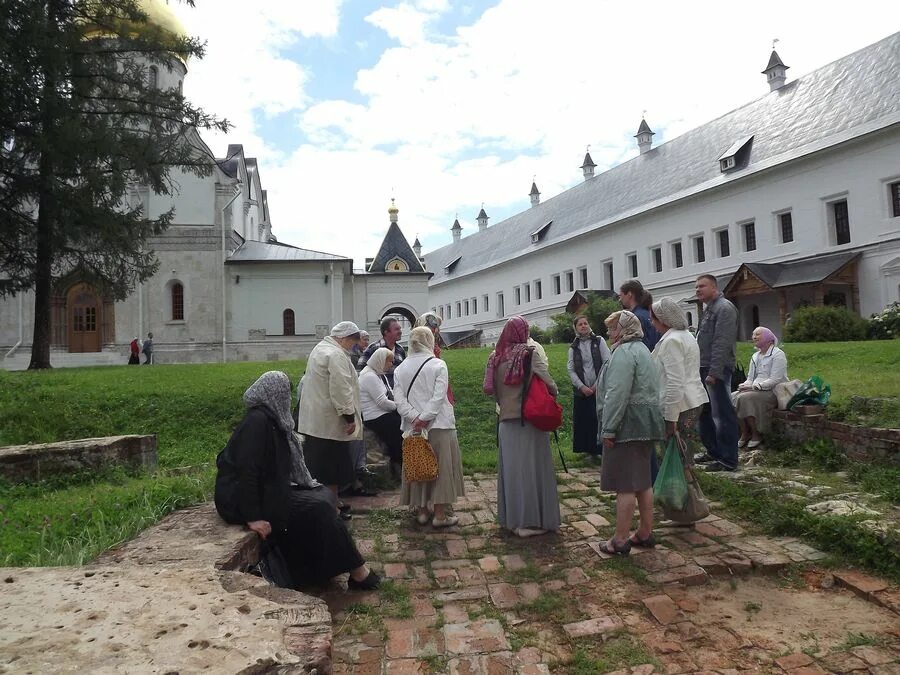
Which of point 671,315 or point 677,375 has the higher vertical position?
point 671,315

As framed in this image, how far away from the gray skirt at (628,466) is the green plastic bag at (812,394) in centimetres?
410

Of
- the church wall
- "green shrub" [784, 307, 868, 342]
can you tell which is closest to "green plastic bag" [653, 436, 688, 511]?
"green shrub" [784, 307, 868, 342]

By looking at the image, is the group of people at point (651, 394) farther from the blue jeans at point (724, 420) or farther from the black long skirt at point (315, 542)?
the black long skirt at point (315, 542)

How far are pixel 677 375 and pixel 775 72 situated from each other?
3843 centimetres

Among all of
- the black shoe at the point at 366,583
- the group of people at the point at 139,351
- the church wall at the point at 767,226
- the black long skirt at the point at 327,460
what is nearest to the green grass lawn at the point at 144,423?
the black long skirt at the point at 327,460

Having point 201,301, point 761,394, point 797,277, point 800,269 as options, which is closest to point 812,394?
point 761,394

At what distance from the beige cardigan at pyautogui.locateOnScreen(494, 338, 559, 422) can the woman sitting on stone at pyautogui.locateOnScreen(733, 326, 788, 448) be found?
158 inches

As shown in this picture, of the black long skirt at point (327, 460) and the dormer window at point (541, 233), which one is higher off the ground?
the dormer window at point (541, 233)

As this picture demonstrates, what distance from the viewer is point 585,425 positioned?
7559 mm

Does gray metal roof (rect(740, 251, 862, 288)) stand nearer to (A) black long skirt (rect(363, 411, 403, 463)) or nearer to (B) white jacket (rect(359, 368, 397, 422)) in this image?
(A) black long skirt (rect(363, 411, 403, 463))

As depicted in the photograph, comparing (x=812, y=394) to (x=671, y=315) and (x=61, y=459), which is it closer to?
(x=671, y=315)

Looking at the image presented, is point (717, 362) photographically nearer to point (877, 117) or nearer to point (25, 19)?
point (25, 19)

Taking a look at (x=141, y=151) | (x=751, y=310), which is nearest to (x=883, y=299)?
(x=751, y=310)

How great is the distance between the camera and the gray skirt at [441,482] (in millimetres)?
5203
